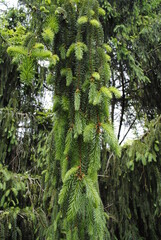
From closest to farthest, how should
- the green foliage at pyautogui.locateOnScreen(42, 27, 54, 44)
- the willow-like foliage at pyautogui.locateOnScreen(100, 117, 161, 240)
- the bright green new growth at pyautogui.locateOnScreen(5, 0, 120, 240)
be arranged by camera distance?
the bright green new growth at pyautogui.locateOnScreen(5, 0, 120, 240)
the green foliage at pyautogui.locateOnScreen(42, 27, 54, 44)
the willow-like foliage at pyautogui.locateOnScreen(100, 117, 161, 240)

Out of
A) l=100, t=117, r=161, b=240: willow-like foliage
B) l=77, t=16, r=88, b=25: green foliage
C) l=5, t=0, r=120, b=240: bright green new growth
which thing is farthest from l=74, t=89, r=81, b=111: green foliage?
l=100, t=117, r=161, b=240: willow-like foliage

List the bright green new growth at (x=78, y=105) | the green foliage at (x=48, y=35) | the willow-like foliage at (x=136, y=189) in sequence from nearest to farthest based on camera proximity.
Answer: the bright green new growth at (x=78, y=105) → the green foliage at (x=48, y=35) → the willow-like foliage at (x=136, y=189)

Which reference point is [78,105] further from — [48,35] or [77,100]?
[48,35]

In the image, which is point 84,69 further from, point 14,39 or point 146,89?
point 146,89

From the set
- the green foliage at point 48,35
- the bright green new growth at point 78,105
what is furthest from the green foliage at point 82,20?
the green foliage at point 48,35

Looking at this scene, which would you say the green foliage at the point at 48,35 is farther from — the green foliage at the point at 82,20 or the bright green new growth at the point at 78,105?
the green foliage at the point at 82,20

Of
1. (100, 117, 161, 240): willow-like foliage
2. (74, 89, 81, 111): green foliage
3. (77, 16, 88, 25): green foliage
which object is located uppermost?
(77, 16, 88, 25): green foliage

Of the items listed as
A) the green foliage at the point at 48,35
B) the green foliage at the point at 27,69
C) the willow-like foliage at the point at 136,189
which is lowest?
the willow-like foliage at the point at 136,189

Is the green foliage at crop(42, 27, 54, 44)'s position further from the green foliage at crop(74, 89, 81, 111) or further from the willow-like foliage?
the willow-like foliage

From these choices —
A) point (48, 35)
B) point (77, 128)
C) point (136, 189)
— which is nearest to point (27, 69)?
point (48, 35)

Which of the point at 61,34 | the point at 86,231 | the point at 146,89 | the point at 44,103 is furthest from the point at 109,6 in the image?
the point at 86,231

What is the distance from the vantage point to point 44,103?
179 inches

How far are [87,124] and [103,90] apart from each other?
23 cm

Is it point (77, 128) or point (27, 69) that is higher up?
point (27, 69)
